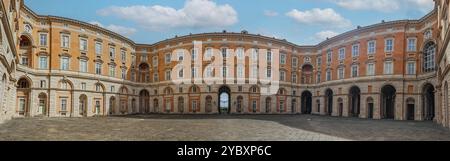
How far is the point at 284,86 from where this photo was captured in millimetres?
43188

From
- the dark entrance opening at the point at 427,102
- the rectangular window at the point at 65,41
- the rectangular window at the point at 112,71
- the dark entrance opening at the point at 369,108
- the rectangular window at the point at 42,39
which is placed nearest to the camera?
the dark entrance opening at the point at 427,102

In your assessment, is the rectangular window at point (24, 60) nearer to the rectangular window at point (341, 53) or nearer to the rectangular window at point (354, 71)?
→ the rectangular window at point (341, 53)

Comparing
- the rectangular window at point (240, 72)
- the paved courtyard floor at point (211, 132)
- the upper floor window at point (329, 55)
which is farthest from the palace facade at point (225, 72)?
the paved courtyard floor at point (211, 132)

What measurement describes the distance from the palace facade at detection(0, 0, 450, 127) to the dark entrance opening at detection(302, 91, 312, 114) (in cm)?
17

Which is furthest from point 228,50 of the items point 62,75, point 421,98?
point 421,98

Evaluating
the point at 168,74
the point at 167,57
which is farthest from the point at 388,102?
the point at 167,57

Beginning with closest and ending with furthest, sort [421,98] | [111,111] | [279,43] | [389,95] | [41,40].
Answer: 1. [421,98]
2. [41,40]
3. [389,95]
4. [111,111]
5. [279,43]

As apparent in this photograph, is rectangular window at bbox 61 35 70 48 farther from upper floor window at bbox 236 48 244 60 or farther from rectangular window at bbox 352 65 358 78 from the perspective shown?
rectangular window at bbox 352 65 358 78

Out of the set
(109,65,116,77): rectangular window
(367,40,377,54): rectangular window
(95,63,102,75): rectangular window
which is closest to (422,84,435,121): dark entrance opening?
(367,40,377,54): rectangular window

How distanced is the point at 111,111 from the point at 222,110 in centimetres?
1666

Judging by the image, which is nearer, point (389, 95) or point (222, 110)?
point (389, 95)

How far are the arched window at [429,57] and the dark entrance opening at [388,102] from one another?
488cm

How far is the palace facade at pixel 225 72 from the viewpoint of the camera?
3052 cm

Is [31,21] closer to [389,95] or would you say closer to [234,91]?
[234,91]
